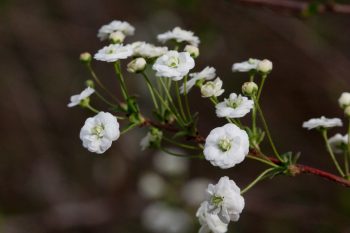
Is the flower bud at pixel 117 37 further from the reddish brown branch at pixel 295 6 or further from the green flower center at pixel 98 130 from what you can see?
the reddish brown branch at pixel 295 6

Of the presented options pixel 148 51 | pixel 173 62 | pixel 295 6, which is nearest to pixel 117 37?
pixel 148 51

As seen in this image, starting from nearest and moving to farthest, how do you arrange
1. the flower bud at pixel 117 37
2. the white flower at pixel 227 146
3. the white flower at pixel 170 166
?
the white flower at pixel 227 146, the flower bud at pixel 117 37, the white flower at pixel 170 166

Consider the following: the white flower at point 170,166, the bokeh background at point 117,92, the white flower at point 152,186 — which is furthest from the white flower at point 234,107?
the bokeh background at point 117,92

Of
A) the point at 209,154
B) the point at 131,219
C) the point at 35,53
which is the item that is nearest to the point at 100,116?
the point at 209,154

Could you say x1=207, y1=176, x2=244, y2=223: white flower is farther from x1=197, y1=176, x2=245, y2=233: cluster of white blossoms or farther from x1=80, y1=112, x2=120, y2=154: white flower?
A: x1=80, y1=112, x2=120, y2=154: white flower

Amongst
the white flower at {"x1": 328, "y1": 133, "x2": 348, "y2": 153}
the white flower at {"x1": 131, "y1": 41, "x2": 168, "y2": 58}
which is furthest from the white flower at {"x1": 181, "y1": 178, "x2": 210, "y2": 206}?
the white flower at {"x1": 131, "y1": 41, "x2": 168, "y2": 58}

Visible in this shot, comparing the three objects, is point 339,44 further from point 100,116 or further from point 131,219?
point 100,116
